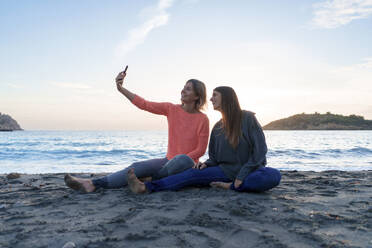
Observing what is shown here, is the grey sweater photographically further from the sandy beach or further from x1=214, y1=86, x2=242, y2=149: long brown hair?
the sandy beach

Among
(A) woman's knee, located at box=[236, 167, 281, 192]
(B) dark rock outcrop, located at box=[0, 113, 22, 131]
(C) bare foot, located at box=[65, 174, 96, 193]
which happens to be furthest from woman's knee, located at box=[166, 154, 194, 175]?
(B) dark rock outcrop, located at box=[0, 113, 22, 131]

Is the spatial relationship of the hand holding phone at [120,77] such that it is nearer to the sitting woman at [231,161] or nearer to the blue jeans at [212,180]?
the sitting woman at [231,161]

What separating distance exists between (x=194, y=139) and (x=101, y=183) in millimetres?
1382

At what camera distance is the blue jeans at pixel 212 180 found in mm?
3369

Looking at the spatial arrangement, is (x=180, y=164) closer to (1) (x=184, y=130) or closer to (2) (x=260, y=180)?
(1) (x=184, y=130)

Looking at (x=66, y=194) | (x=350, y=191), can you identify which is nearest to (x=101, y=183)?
(x=66, y=194)

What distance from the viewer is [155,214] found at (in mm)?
2627

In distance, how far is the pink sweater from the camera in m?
3.90

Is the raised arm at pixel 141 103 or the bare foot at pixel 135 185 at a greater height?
the raised arm at pixel 141 103

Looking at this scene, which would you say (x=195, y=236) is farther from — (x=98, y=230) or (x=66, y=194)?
(x=66, y=194)

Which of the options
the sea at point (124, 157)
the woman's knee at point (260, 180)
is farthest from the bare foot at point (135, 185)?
the sea at point (124, 157)

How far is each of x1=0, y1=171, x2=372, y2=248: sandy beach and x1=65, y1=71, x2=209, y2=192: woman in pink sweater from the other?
0.57ft

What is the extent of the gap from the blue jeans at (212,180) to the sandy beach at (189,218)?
0.35 ft

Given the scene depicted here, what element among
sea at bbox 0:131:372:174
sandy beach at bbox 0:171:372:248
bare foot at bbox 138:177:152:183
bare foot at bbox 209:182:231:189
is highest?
bare foot at bbox 138:177:152:183
